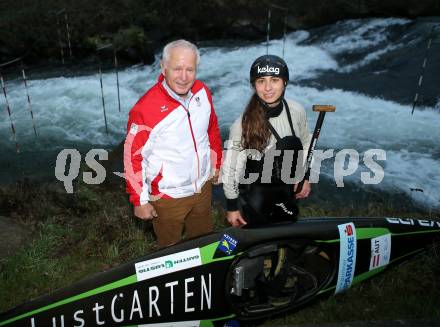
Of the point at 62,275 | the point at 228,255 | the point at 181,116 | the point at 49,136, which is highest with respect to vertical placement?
the point at 181,116

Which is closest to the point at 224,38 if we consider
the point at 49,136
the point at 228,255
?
the point at 49,136

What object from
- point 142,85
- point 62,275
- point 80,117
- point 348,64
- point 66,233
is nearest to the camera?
point 62,275

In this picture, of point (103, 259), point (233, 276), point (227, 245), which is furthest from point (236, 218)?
point (103, 259)

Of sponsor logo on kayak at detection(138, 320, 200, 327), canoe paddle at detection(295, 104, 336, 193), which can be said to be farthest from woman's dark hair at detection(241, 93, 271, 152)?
sponsor logo on kayak at detection(138, 320, 200, 327)

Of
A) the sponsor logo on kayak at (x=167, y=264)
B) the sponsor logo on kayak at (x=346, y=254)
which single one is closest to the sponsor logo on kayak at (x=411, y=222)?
the sponsor logo on kayak at (x=346, y=254)

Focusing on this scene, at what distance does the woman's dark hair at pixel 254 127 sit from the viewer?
116 inches

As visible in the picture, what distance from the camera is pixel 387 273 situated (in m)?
3.73

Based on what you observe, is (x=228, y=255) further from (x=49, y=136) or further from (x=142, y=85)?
(x=142, y=85)

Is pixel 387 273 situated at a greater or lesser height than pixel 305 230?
lesser

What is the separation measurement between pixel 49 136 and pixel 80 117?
1087 millimetres

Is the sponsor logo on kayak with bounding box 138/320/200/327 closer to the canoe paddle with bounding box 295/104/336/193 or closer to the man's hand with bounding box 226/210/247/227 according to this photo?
the man's hand with bounding box 226/210/247/227

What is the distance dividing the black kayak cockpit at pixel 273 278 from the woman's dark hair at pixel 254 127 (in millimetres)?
787

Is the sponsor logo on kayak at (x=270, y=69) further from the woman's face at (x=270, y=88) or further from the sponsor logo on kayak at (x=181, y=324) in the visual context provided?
the sponsor logo on kayak at (x=181, y=324)

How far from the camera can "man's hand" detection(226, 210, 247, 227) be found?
323 centimetres
